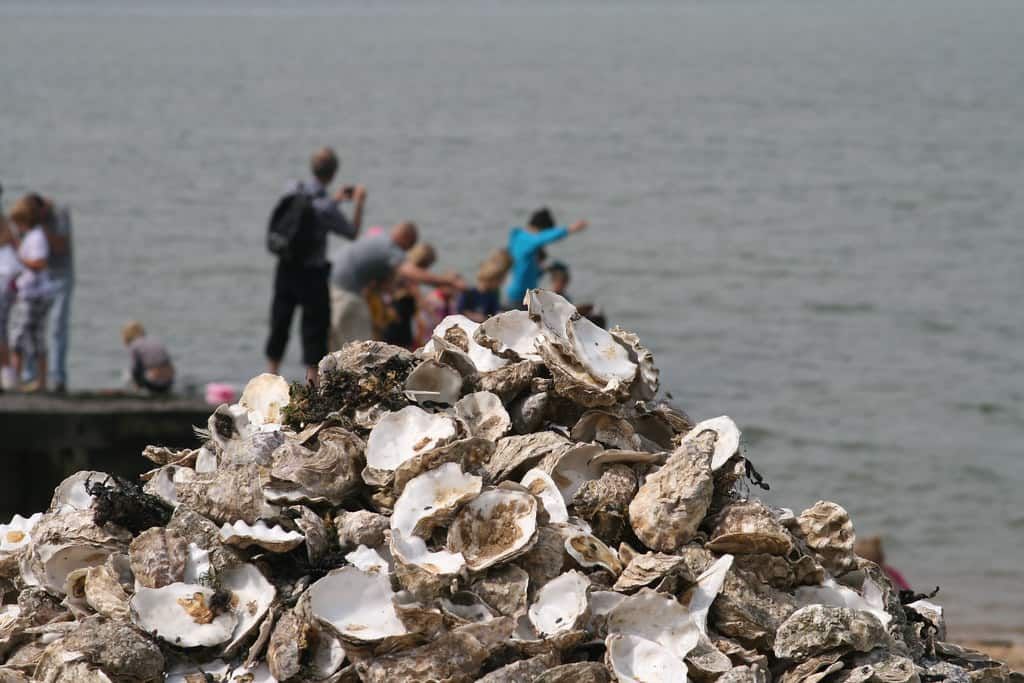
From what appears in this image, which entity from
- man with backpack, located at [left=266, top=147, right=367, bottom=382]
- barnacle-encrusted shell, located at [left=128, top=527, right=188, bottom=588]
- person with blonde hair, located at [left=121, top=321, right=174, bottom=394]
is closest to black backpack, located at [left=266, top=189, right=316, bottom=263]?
man with backpack, located at [left=266, top=147, right=367, bottom=382]

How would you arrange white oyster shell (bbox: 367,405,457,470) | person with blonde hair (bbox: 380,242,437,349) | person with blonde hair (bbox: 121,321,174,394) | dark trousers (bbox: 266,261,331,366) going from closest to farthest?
white oyster shell (bbox: 367,405,457,470)
dark trousers (bbox: 266,261,331,366)
person with blonde hair (bbox: 380,242,437,349)
person with blonde hair (bbox: 121,321,174,394)

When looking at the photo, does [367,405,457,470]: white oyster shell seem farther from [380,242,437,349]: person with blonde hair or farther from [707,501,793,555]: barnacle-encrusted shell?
[380,242,437,349]: person with blonde hair

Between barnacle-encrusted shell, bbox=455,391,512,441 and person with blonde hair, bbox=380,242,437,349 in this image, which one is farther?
person with blonde hair, bbox=380,242,437,349

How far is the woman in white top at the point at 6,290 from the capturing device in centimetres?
1298

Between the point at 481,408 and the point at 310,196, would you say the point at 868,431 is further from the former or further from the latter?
the point at 481,408

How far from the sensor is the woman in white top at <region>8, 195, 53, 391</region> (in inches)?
510

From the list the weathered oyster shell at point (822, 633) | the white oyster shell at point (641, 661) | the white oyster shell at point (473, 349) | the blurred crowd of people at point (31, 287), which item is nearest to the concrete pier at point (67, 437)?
the blurred crowd of people at point (31, 287)

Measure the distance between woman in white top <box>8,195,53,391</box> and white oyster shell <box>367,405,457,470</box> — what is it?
9.76 meters

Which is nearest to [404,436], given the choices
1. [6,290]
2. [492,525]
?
[492,525]

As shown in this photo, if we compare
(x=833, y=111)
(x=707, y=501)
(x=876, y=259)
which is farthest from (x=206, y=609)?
(x=833, y=111)

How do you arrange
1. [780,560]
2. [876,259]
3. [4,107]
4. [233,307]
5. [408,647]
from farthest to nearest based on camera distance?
1. [4,107]
2. [876,259]
3. [233,307]
4. [780,560]
5. [408,647]

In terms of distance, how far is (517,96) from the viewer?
192 feet

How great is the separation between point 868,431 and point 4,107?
40386 mm

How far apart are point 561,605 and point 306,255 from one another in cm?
840
